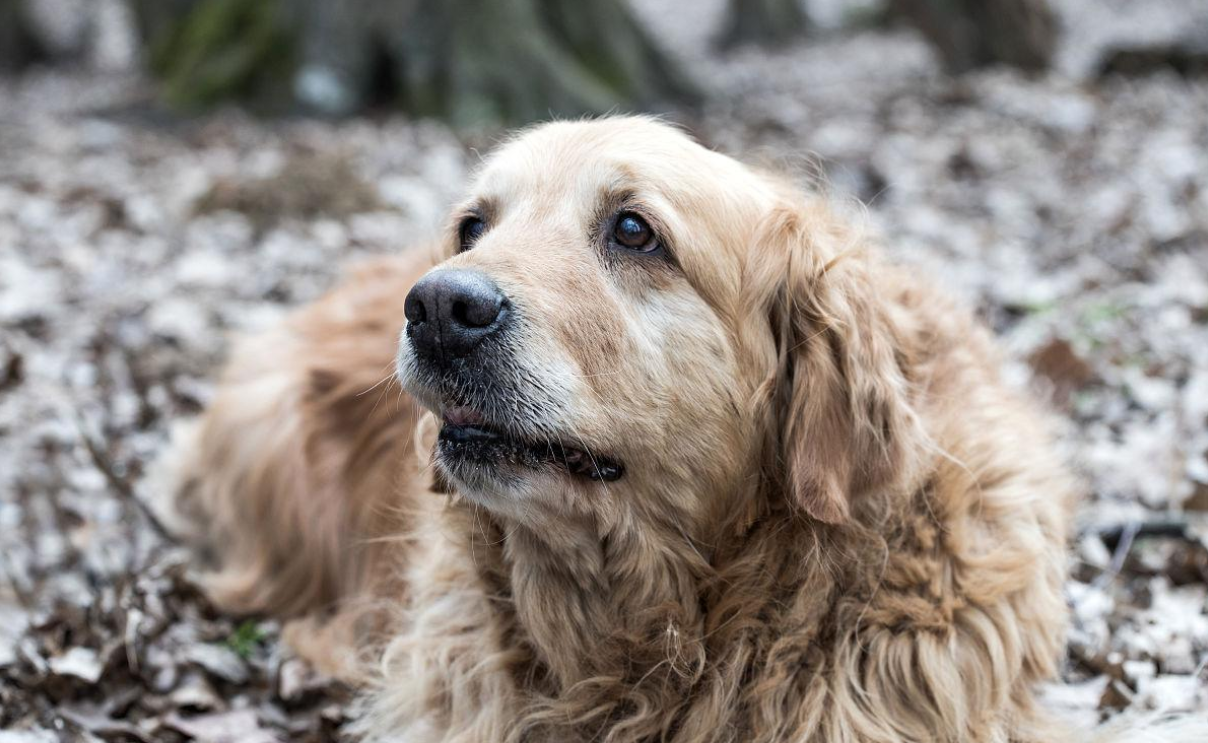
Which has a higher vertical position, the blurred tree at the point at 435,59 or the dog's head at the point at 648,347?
the blurred tree at the point at 435,59

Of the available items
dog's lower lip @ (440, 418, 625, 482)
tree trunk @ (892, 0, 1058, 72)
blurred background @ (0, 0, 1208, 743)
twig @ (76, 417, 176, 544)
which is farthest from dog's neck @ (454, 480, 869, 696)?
tree trunk @ (892, 0, 1058, 72)

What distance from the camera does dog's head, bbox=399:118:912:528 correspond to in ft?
8.36

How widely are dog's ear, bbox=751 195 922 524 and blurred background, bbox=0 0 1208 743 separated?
514 mm

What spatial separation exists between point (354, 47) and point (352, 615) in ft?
27.7

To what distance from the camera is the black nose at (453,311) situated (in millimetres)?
2451

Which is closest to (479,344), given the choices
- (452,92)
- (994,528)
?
(994,528)

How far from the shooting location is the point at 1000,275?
6.71 meters

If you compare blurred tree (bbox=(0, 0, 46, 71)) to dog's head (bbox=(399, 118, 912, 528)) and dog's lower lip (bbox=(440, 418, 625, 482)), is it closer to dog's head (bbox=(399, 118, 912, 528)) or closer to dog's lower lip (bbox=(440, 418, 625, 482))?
dog's head (bbox=(399, 118, 912, 528))

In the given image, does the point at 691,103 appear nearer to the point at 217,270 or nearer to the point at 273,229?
the point at 273,229

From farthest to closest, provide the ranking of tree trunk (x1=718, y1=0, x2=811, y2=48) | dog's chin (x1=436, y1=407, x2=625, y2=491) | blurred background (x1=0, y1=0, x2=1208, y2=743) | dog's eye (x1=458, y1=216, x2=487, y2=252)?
tree trunk (x1=718, y1=0, x2=811, y2=48), blurred background (x1=0, y1=0, x2=1208, y2=743), dog's eye (x1=458, y1=216, x2=487, y2=252), dog's chin (x1=436, y1=407, x2=625, y2=491)

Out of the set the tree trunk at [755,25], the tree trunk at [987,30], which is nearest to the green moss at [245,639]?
the tree trunk at [987,30]

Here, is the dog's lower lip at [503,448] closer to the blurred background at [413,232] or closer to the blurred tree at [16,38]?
the blurred background at [413,232]

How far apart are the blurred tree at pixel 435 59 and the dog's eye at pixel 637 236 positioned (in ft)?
23.6

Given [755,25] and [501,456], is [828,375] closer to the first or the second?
[501,456]
